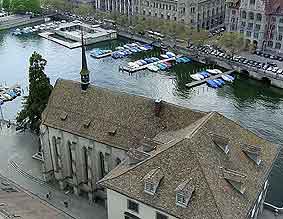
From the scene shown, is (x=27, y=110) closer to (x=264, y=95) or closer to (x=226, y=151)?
(x=226, y=151)

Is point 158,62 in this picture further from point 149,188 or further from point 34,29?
point 149,188

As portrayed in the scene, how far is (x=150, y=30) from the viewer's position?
177m

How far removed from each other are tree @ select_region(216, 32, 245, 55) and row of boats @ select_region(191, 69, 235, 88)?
12.0 metres

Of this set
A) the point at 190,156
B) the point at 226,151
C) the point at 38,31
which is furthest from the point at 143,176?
the point at 38,31

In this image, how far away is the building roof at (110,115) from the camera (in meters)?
66.8

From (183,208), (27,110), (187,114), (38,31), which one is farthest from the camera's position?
(38,31)

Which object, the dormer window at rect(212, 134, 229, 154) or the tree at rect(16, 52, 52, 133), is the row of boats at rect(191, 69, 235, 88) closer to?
the tree at rect(16, 52, 52, 133)

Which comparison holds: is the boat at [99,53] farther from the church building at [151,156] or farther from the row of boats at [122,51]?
the church building at [151,156]

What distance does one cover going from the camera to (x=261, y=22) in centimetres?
15225

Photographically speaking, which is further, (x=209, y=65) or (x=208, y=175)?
(x=209, y=65)

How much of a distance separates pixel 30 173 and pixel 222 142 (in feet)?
141

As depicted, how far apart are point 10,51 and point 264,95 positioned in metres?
95.8

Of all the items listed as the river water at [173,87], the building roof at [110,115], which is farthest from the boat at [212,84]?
the building roof at [110,115]

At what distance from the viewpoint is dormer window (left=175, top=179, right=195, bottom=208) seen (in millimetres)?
51531
